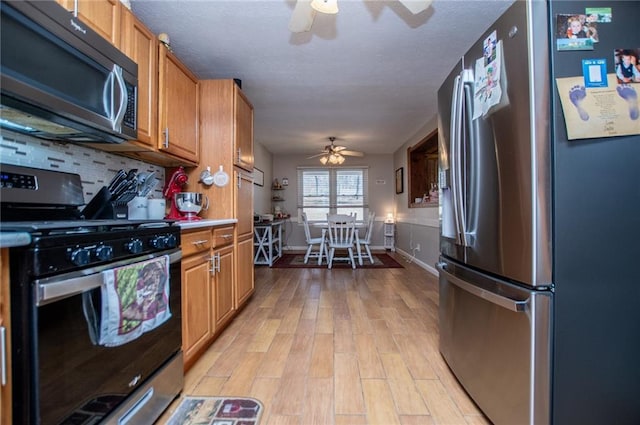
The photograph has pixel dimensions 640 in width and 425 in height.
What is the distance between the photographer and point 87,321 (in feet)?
3.17

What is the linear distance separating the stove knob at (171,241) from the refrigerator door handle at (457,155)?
1379mm

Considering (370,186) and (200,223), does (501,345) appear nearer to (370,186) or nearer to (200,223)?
(200,223)

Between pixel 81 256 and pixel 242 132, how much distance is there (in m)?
1.92

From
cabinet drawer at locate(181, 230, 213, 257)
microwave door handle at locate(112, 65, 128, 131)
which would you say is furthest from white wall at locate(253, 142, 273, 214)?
microwave door handle at locate(112, 65, 128, 131)

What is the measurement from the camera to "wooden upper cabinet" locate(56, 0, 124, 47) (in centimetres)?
126

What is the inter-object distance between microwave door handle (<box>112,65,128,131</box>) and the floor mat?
137cm

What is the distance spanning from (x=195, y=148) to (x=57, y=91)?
1.21 metres

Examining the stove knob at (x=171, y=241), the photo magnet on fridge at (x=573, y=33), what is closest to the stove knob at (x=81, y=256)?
the stove knob at (x=171, y=241)

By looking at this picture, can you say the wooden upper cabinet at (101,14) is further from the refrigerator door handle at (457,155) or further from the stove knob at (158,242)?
the refrigerator door handle at (457,155)

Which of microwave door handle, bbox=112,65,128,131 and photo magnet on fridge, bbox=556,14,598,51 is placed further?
microwave door handle, bbox=112,65,128,131

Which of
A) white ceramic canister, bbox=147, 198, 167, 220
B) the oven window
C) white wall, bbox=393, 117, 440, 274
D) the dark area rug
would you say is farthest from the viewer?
the dark area rug

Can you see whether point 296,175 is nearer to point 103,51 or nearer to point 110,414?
point 103,51

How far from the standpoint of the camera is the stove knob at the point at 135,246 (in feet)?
3.73

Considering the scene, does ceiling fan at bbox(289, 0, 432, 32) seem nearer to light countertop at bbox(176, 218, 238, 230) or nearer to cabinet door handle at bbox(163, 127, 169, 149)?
cabinet door handle at bbox(163, 127, 169, 149)
